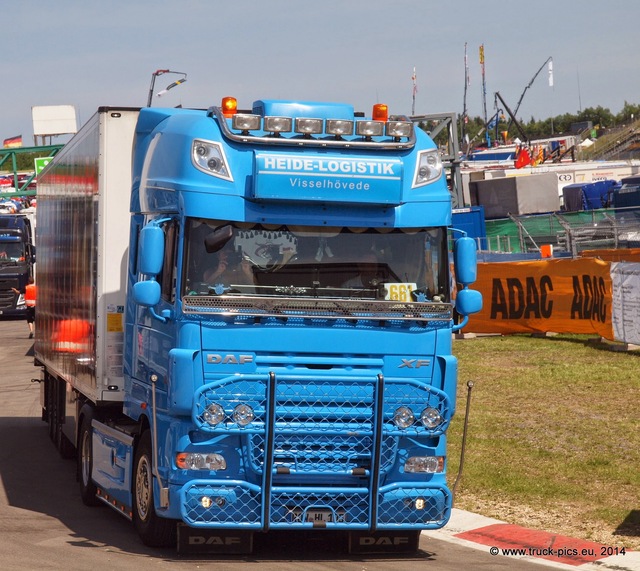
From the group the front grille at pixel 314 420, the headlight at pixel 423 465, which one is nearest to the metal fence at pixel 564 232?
the headlight at pixel 423 465

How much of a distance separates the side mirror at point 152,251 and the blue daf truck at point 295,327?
0.05 ft

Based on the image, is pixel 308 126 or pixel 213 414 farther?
pixel 308 126

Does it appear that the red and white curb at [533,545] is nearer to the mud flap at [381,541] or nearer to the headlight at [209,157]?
the mud flap at [381,541]

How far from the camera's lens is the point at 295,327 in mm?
9109

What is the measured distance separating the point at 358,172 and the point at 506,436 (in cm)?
716

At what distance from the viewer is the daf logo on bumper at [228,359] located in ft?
29.4

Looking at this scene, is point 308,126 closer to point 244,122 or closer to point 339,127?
point 339,127

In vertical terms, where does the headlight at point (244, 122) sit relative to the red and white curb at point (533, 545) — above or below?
above

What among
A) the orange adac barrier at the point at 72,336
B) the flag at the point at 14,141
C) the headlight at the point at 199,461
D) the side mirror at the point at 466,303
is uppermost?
the flag at the point at 14,141

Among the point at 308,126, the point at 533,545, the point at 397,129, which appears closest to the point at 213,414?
the point at 308,126

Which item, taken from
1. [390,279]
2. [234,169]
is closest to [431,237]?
[390,279]

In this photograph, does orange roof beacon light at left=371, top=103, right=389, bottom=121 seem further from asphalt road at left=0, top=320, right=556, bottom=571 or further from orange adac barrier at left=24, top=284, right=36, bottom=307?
orange adac barrier at left=24, top=284, right=36, bottom=307

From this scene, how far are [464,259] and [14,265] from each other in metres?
39.6

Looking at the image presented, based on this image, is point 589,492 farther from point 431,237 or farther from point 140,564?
point 140,564
